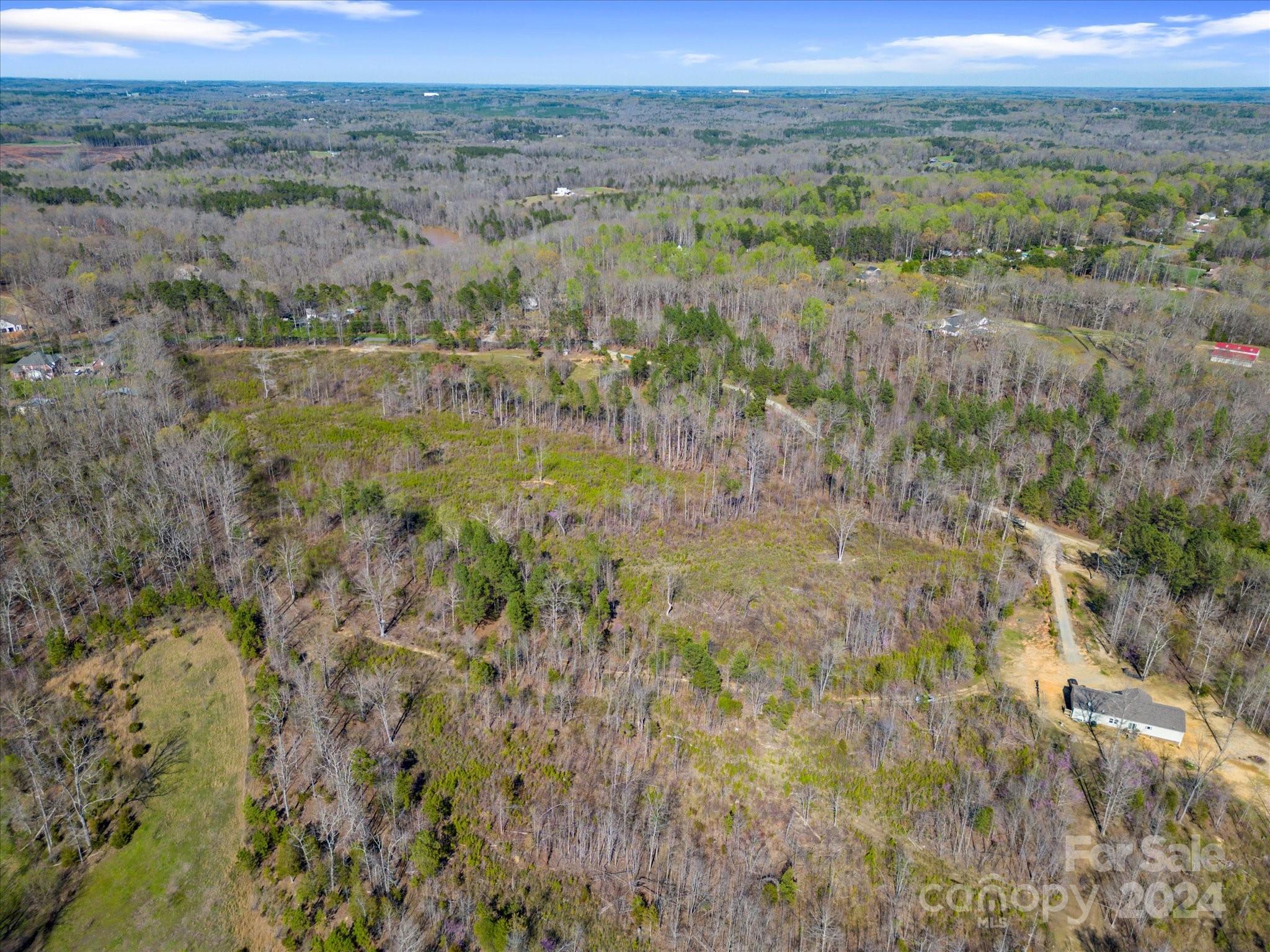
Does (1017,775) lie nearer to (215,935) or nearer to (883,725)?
(883,725)

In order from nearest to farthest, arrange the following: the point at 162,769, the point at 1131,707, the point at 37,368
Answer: the point at 162,769 < the point at 1131,707 < the point at 37,368

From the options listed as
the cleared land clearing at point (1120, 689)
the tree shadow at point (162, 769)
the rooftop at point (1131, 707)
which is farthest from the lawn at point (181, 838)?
the rooftop at point (1131, 707)

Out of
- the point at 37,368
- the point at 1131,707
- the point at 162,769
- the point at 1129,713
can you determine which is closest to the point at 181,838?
the point at 162,769

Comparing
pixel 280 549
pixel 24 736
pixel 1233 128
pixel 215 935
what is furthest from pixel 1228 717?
pixel 1233 128

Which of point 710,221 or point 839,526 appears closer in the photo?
point 839,526

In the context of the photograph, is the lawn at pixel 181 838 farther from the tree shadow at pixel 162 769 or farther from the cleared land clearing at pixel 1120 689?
the cleared land clearing at pixel 1120 689

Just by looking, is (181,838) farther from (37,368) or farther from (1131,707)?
(37,368)

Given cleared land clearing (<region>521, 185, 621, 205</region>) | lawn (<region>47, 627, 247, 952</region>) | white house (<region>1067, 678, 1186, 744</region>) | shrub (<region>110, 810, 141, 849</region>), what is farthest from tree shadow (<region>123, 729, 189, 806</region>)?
cleared land clearing (<region>521, 185, 621, 205</region>)
